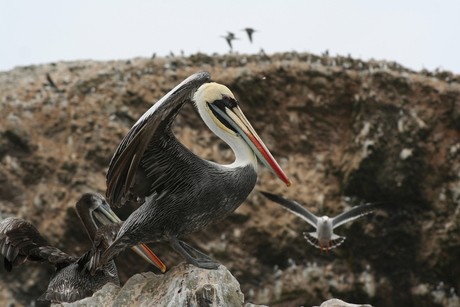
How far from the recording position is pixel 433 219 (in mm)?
10570

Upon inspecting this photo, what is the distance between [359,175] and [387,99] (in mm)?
1692

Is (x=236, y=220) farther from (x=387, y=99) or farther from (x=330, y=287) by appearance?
(x=387, y=99)

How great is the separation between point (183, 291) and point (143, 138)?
3.55ft

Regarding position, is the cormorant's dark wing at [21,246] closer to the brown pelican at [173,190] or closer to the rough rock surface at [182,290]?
the rough rock surface at [182,290]

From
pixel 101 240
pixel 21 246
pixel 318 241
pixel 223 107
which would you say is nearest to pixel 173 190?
pixel 223 107

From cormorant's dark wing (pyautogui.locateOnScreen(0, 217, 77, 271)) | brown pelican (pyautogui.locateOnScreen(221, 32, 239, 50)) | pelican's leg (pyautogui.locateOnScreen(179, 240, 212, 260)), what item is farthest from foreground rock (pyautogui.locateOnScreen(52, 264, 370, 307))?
brown pelican (pyautogui.locateOnScreen(221, 32, 239, 50))

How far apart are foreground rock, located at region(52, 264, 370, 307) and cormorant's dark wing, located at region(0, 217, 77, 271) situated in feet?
3.44

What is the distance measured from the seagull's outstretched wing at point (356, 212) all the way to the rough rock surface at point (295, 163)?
131 cm

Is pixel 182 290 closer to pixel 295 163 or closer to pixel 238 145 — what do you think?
pixel 238 145

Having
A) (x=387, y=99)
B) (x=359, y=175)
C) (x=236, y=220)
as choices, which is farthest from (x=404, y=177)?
(x=236, y=220)

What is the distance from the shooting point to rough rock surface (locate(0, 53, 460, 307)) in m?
10.2

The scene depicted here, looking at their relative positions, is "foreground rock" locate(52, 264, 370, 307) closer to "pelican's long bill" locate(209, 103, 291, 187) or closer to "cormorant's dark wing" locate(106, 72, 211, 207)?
A: "cormorant's dark wing" locate(106, 72, 211, 207)

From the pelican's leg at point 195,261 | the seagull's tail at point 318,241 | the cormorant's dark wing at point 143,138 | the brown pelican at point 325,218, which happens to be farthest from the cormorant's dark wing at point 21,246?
the seagull's tail at point 318,241

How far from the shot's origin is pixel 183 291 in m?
3.97
